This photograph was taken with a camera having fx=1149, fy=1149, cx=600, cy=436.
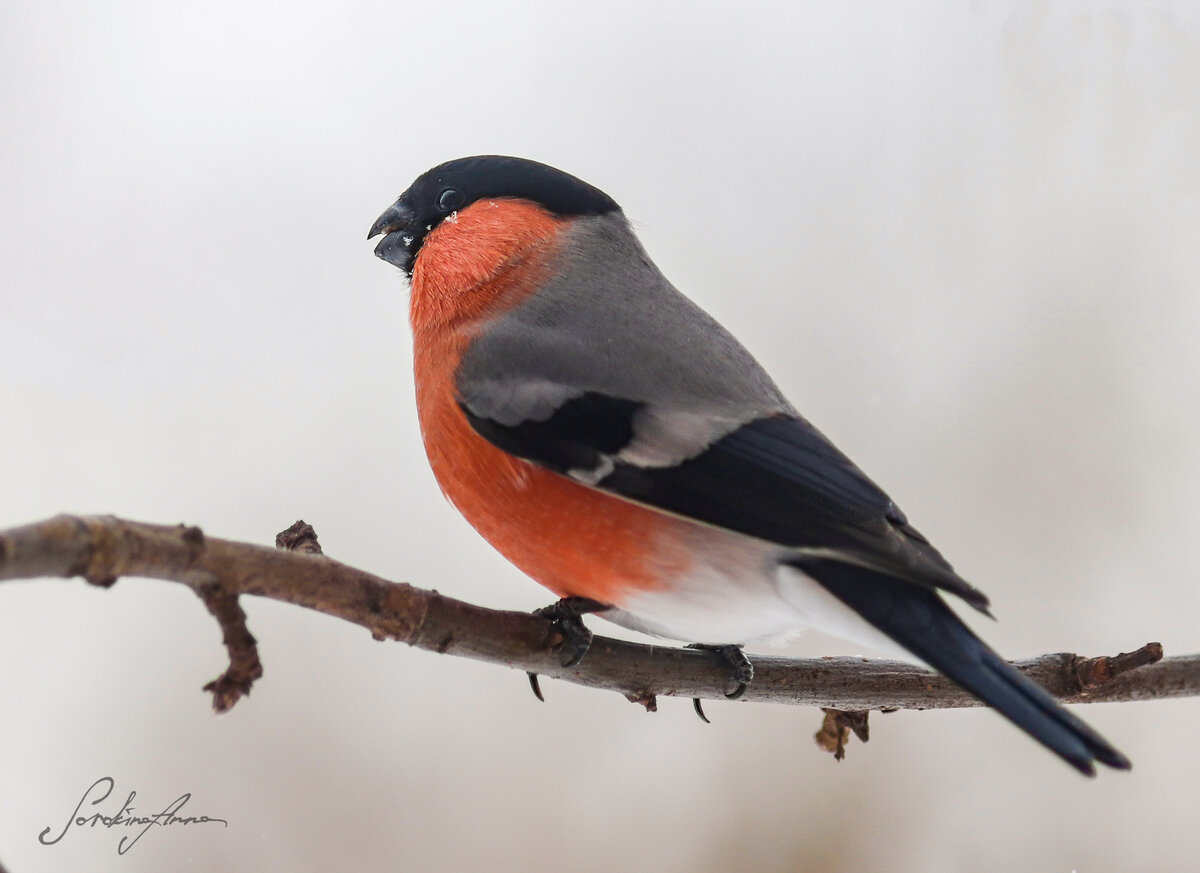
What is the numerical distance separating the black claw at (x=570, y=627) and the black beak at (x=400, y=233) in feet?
2.41

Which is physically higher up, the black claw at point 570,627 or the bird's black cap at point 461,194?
the bird's black cap at point 461,194

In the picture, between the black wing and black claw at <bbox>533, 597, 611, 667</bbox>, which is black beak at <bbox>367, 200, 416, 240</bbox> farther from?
black claw at <bbox>533, 597, 611, 667</bbox>

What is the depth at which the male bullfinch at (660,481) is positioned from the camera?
139 centimetres

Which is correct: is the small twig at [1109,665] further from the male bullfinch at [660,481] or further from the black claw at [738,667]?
the black claw at [738,667]

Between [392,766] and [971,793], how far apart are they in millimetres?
1253

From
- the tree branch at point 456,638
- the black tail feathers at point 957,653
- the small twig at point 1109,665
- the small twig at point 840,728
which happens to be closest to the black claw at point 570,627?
the tree branch at point 456,638

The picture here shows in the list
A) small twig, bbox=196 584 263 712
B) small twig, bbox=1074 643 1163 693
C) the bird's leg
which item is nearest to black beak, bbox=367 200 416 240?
the bird's leg

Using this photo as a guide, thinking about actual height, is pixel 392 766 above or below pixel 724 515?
below

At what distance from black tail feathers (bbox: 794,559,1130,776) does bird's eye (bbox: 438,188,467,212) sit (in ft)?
2.99

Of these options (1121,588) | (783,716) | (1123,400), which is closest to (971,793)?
(783,716)

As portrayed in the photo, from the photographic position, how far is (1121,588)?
2660 mm

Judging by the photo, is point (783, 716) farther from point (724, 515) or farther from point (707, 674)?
point (724, 515)

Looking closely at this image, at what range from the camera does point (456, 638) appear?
134 cm
